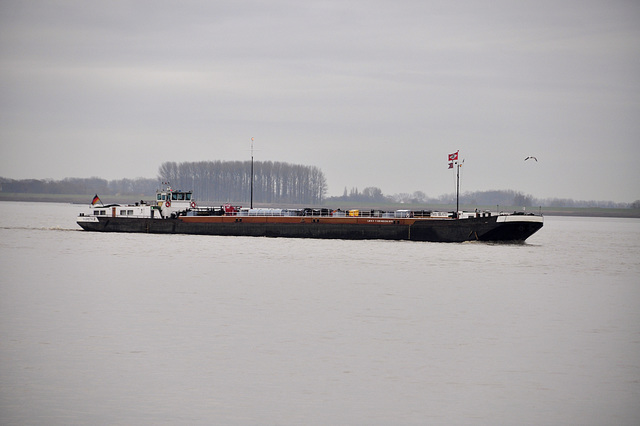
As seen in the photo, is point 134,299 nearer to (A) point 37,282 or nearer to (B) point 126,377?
(A) point 37,282

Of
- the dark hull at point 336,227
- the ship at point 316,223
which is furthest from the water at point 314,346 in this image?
the ship at point 316,223

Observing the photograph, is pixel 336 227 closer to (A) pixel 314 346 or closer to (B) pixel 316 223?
(B) pixel 316 223

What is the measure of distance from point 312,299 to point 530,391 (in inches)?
704

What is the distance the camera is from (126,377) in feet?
63.7

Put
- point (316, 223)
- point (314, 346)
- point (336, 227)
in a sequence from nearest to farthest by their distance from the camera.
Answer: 1. point (314, 346)
2. point (336, 227)
3. point (316, 223)

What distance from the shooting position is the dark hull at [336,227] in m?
77.6

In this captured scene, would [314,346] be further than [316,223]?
No

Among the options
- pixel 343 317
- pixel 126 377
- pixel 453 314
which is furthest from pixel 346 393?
pixel 453 314

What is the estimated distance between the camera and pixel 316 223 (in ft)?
281

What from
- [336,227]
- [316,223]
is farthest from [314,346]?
[316,223]

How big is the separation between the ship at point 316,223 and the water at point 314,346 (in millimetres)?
28377

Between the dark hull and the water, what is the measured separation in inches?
1100

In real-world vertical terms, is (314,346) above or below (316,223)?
below

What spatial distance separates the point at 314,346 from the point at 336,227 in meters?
61.1
